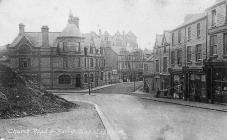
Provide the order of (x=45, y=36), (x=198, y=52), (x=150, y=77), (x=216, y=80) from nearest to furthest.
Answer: (x=216, y=80) → (x=198, y=52) → (x=150, y=77) → (x=45, y=36)

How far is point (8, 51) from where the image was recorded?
165 ft

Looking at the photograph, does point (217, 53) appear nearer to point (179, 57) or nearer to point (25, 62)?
point (179, 57)

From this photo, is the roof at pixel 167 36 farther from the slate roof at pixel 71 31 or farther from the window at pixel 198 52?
the slate roof at pixel 71 31

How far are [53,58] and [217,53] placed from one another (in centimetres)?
3242

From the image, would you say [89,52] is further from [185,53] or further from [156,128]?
[156,128]

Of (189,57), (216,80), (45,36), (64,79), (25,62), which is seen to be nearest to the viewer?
(216,80)

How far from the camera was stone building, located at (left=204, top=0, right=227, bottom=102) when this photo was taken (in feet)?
80.6

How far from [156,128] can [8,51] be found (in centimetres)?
4229

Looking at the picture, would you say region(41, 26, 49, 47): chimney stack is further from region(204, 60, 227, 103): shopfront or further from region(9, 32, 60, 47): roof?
region(204, 60, 227, 103): shopfront

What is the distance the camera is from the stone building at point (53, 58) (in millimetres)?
50000

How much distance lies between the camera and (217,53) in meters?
25.5

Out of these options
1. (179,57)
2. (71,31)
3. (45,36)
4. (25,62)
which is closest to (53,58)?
(45,36)

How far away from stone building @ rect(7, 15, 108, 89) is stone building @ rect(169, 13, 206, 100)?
2073 centimetres

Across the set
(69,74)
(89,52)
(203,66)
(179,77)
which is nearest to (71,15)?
(89,52)
